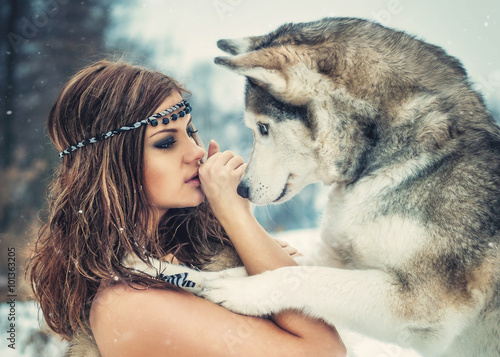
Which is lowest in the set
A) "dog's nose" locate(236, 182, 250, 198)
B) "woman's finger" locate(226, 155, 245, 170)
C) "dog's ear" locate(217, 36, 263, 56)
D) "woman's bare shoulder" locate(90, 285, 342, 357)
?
"woman's bare shoulder" locate(90, 285, 342, 357)

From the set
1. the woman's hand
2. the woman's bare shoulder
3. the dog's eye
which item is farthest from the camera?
the dog's eye

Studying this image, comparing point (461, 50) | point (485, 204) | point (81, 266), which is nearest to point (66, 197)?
point (81, 266)

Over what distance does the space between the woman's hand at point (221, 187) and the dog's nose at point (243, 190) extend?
0.01 metres

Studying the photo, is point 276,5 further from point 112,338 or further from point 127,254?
point 112,338

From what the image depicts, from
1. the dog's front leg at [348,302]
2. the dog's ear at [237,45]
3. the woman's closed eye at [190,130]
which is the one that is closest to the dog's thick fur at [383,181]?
the dog's front leg at [348,302]

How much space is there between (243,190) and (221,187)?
0.09 metres

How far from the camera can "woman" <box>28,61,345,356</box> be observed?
1278 mm

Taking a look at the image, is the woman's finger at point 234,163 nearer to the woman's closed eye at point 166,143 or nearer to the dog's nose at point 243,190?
the dog's nose at point 243,190

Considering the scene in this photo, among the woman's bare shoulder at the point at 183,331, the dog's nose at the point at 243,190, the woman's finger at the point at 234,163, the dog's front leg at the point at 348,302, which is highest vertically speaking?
the woman's finger at the point at 234,163

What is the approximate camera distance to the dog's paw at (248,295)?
1.26 meters

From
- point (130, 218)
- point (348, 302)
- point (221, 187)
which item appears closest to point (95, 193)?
point (130, 218)

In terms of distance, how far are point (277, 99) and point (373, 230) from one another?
600 mm

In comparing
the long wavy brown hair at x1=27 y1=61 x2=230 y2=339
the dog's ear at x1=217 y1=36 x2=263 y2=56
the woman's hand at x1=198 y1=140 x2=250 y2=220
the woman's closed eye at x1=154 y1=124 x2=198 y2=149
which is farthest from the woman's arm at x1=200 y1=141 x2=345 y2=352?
the dog's ear at x1=217 y1=36 x2=263 y2=56

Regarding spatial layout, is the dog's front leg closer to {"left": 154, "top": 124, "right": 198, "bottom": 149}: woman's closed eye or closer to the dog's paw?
the dog's paw
